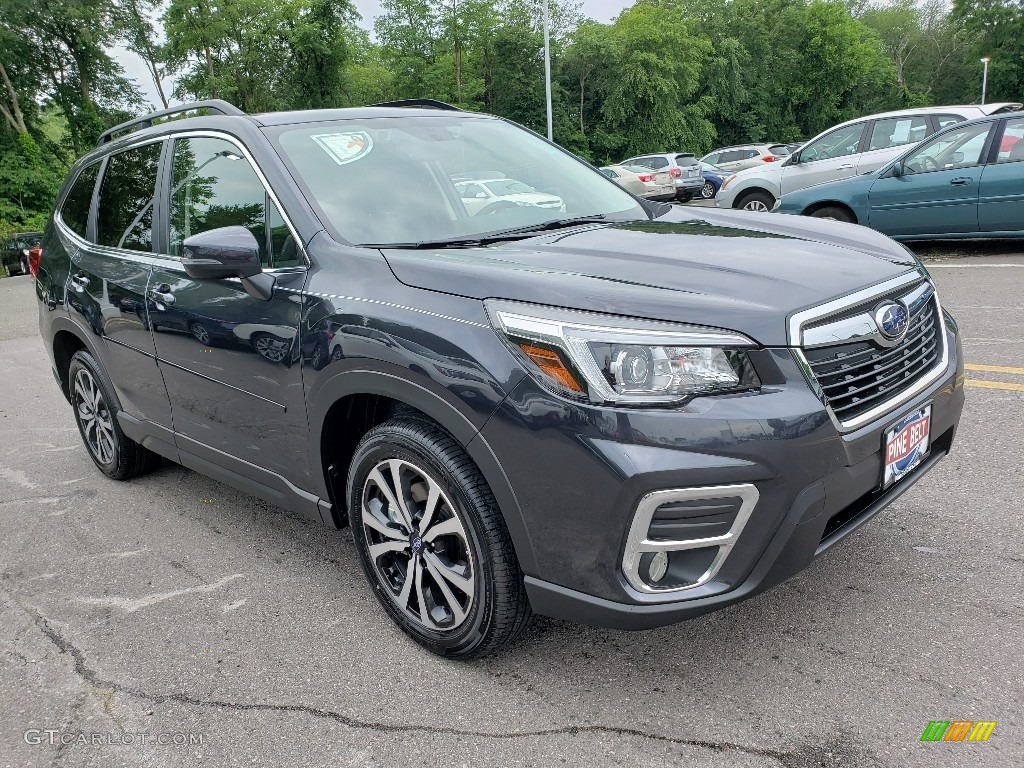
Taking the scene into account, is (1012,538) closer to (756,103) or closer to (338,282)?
(338,282)

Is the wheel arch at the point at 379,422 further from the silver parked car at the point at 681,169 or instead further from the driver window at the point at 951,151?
the silver parked car at the point at 681,169

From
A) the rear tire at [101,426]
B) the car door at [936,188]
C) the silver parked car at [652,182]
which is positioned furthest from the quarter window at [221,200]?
the silver parked car at [652,182]

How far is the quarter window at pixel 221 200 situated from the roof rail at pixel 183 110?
0.19 metres

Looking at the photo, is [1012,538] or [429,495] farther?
[1012,538]

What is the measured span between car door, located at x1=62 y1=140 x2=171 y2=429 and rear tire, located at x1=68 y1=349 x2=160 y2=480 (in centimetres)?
25

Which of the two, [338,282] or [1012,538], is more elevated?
[338,282]

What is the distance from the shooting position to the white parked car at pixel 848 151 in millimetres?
10742

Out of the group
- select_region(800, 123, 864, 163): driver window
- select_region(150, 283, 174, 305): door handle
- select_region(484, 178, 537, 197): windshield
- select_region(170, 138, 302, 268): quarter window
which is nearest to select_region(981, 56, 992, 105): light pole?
select_region(800, 123, 864, 163): driver window

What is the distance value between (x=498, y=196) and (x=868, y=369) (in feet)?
5.20

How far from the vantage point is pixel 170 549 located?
371 cm

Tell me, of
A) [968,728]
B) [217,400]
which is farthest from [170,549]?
[968,728]

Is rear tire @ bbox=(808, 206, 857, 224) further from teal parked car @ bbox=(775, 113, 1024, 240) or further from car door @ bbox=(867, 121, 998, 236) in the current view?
car door @ bbox=(867, 121, 998, 236)

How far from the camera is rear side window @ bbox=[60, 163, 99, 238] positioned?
441 centimetres

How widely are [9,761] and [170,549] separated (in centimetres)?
138
